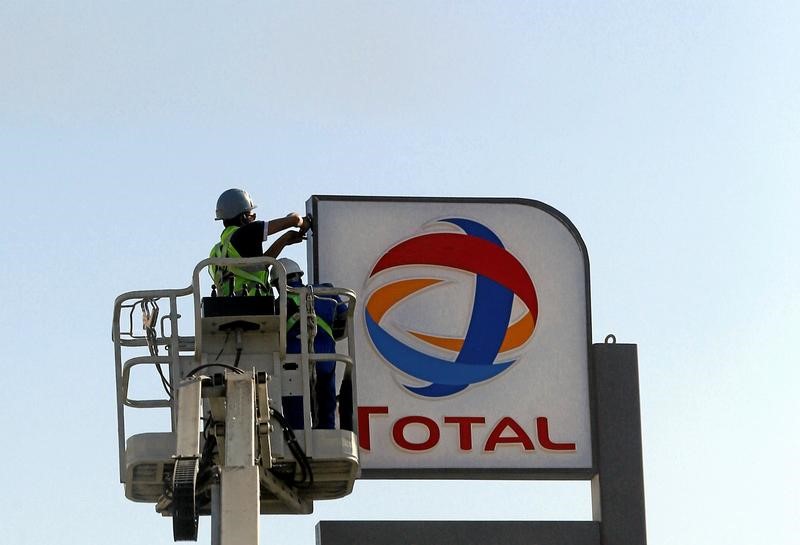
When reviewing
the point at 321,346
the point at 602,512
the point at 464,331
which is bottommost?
the point at 602,512

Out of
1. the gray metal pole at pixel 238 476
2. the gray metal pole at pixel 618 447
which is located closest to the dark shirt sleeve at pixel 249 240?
the gray metal pole at pixel 238 476

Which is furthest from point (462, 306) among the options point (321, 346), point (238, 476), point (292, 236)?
point (238, 476)

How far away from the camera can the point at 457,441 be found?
73.9 ft

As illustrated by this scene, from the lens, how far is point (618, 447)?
22.7 metres

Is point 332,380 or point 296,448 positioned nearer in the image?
point 296,448

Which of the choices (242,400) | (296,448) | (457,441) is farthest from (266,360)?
(457,441)

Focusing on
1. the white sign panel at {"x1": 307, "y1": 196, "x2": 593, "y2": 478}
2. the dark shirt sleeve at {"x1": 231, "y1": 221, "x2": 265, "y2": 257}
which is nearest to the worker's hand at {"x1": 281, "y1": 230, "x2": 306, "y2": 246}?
the dark shirt sleeve at {"x1": 231, "y1": 221, "x2": 265, "y2": 257}

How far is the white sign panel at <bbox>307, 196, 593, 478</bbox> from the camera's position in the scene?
22.5 m

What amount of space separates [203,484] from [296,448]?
2.34m

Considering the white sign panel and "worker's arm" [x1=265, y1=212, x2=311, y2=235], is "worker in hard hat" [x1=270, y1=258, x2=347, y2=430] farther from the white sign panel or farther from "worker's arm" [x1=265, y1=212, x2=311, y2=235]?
the white sign panel

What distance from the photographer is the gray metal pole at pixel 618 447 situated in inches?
876

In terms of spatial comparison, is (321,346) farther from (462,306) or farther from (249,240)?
(462,306)

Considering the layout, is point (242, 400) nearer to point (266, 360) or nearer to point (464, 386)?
point (266, 360)

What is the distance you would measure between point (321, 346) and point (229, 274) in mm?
1155
